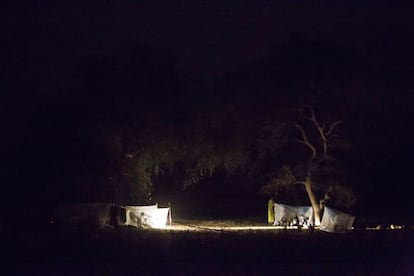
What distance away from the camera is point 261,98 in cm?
2877

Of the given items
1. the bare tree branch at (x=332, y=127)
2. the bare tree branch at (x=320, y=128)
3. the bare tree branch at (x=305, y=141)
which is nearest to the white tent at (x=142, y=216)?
the bare tree branch at (x=305, y=141)

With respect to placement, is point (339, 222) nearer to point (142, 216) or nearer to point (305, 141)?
point (305, 141)

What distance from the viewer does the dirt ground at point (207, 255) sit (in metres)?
13.1

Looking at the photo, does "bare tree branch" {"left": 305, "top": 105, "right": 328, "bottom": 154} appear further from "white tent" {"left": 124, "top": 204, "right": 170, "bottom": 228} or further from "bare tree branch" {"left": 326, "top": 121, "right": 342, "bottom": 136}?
"white tent" {"left": 124, "top": 204, "right": 170, "bottom": 228}

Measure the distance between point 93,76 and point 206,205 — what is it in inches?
547

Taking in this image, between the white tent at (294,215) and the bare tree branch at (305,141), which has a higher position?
the bare tree branch at (305,141)

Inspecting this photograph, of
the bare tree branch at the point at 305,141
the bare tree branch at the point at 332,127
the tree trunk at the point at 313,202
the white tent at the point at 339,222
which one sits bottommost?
the white tent at the point at 339,222

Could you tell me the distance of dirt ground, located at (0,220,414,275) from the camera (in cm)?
1306

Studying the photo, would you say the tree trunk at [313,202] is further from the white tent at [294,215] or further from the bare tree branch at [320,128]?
the bare tree branch at [320,128]

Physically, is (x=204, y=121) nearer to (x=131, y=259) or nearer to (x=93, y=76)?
(x=93, y=76)

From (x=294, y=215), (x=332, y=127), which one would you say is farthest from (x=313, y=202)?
(x=332, y=127)

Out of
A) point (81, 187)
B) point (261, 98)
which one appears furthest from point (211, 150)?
point (81, 187)

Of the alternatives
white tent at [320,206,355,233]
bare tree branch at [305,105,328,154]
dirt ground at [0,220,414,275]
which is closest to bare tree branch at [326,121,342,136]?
bare tree branch at [305,105,328,154]

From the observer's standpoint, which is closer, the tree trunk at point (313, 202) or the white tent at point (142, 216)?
the white tent at point (142, 216)
